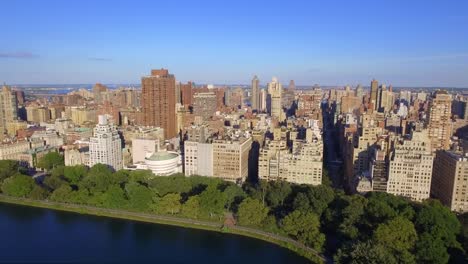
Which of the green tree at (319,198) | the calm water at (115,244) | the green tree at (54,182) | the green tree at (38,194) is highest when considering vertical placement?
the green tree at (319,198)

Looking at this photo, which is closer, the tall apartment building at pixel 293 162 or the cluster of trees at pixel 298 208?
the cluster of trees at pixel 298 208

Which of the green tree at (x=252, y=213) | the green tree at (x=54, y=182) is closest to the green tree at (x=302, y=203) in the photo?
the green tree at (x=252, y=213)

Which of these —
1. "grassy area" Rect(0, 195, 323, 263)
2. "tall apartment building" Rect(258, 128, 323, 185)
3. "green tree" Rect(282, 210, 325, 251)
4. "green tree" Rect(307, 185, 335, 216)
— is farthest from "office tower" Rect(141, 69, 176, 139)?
"green tree" Rect(282, 210, 325, 251)

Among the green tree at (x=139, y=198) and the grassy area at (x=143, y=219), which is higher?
the green tree at (x=139, y=198)

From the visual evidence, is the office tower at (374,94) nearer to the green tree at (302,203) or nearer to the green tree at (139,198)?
the green tree at (302,203)

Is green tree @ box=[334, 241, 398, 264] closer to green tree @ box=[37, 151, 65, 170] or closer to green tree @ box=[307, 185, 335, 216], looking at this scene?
green tree @ box=[307, 185, 335, 216]

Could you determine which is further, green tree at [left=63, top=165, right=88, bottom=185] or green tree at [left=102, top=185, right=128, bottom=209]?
green tree at [left=63, top=165, right=88, bottom=185]

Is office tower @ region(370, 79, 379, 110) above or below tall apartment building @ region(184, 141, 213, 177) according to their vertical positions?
above
